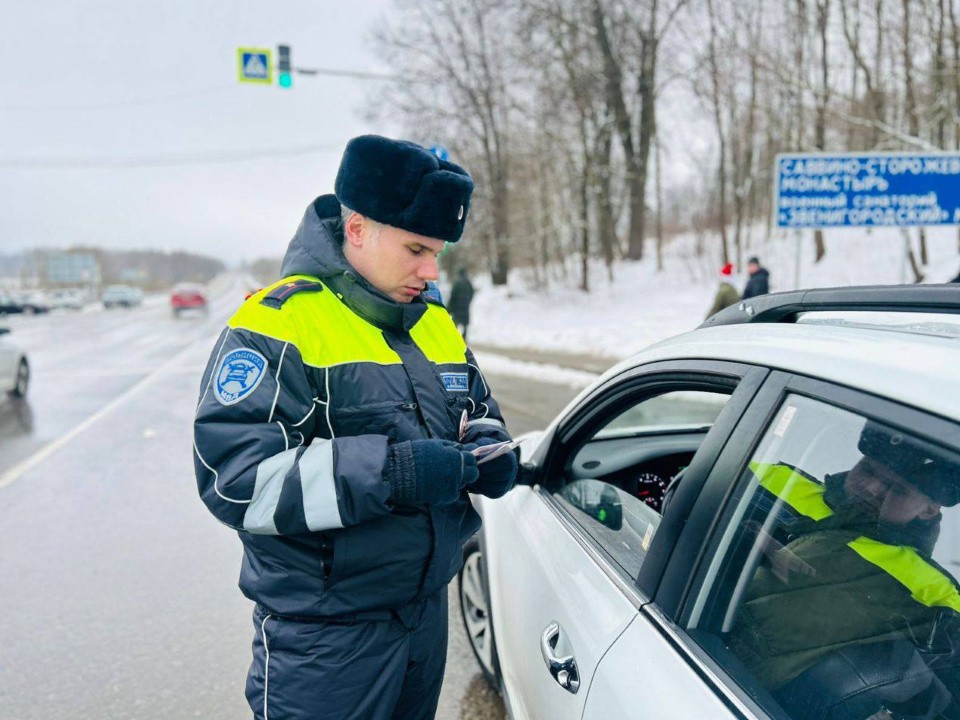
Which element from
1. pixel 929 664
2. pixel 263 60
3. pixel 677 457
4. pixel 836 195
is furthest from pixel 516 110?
pixel 929 664

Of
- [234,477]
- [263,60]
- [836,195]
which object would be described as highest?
[263,60]

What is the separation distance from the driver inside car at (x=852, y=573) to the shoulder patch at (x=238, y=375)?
3.51ft

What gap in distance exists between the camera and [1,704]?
2.82m

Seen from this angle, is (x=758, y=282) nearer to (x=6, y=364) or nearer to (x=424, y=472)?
(x=424, y=472)

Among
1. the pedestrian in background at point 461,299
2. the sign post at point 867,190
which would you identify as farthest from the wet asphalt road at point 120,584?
the pedestrian in background at point 461,299

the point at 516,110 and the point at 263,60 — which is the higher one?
the point at 516,110

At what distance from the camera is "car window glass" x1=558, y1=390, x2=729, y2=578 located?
1.81 m

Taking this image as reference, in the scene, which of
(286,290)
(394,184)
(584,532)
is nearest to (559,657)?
(584,532)

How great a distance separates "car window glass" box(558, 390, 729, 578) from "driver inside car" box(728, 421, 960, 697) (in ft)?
1.17

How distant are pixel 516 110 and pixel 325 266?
75.5 ft

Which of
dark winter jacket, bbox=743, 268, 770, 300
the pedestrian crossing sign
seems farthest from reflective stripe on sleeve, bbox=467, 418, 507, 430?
the pedestrian crossing sign

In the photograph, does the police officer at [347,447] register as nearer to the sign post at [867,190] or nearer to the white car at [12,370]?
the sign post at [867,190]

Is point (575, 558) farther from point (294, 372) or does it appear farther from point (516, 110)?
point (516, 110)

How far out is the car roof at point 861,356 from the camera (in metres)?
1.00
